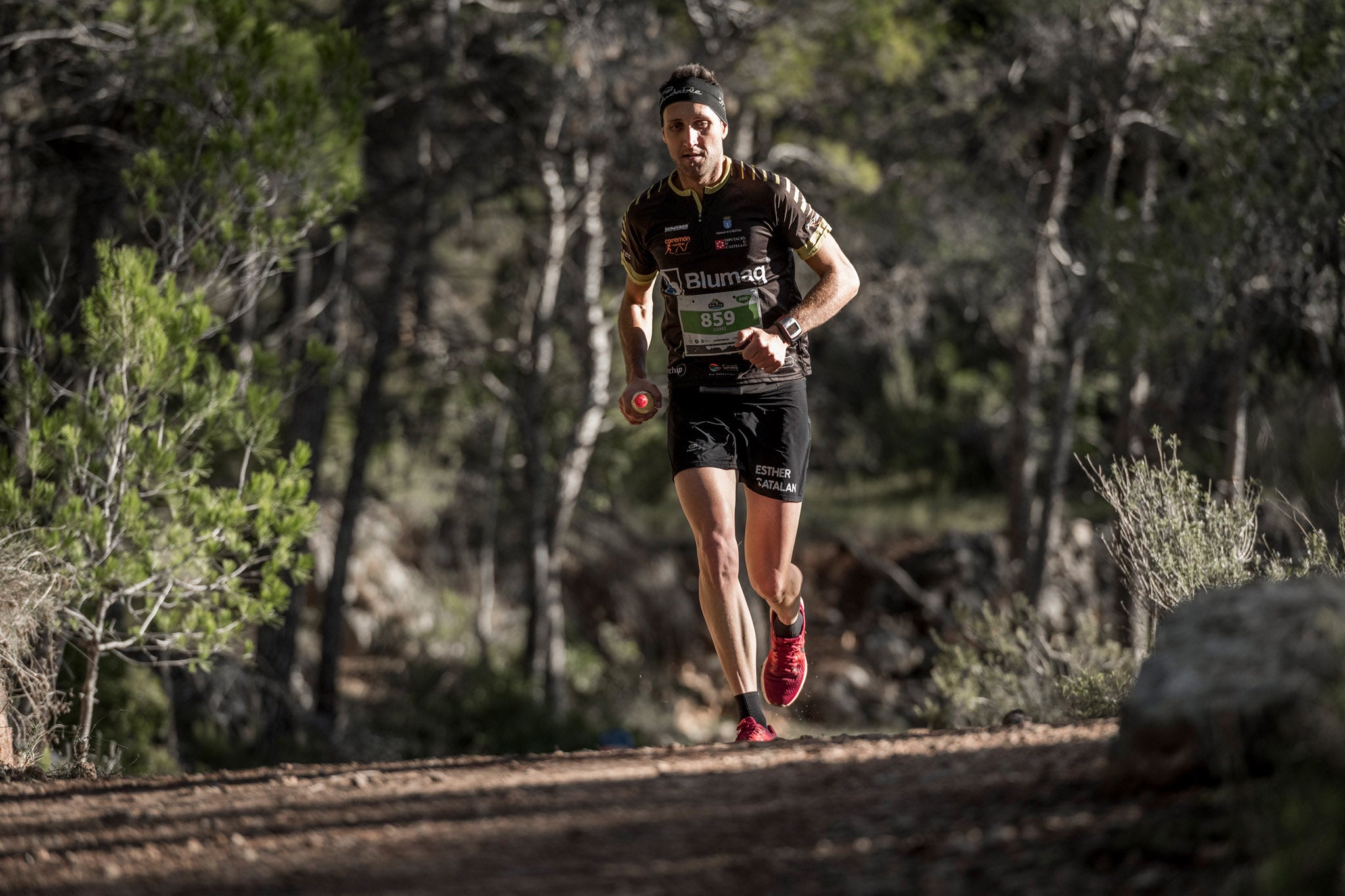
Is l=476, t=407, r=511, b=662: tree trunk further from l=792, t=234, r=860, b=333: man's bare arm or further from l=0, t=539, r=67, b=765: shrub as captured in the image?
l=792, t=234, r=860, b=333: man's bare arm

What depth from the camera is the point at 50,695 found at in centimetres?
533

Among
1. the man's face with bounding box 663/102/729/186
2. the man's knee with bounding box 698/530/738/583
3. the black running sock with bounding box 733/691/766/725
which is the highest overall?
the man's face with bounding box 663/102/729/186

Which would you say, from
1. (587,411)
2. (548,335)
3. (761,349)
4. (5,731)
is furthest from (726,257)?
(548,335)

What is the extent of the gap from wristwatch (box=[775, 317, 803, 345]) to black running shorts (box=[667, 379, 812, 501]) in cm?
33

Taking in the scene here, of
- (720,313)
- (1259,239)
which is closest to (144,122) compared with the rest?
(720,313)

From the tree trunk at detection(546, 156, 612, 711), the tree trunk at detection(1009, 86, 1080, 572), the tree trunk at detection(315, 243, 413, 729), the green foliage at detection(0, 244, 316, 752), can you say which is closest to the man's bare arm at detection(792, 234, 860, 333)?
the green foliage at detection(0, 244, 316, 752)

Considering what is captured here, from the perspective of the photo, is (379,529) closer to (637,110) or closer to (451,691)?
(451,691)

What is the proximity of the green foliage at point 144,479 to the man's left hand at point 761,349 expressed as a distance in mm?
2499

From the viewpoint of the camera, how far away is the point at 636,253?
17.5 ft

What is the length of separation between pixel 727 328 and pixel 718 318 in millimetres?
53

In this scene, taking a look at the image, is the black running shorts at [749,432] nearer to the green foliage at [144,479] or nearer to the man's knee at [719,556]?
the man's knee at [719,556]

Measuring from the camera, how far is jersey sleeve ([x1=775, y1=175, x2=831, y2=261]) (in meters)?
5.02

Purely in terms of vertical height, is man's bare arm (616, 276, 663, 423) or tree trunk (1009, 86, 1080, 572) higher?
tree trunk (1009, 86, 1080, 572)

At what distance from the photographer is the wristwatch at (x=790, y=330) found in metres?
4.83
